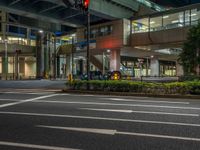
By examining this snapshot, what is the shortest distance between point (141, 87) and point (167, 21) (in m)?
26.9

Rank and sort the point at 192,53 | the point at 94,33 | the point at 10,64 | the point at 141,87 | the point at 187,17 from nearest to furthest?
the point at 141,87 < the point at 192,53 < the point at 187,17 < the point at 94,33 < the point at 10,64

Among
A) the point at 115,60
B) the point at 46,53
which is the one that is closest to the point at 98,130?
the point at 115,60

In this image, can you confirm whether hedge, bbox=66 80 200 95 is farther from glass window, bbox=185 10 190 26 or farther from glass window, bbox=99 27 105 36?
glass window, bbox=99 27 105 36

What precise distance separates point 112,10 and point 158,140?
112 feet

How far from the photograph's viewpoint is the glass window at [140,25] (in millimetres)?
44003

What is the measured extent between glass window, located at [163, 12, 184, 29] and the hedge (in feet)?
77.0

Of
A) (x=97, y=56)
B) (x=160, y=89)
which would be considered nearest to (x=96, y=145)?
(x=160, y=89)

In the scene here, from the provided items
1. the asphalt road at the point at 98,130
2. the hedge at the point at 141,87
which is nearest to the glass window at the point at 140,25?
the hedge at the point at 141,87

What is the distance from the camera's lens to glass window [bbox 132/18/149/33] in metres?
44.0

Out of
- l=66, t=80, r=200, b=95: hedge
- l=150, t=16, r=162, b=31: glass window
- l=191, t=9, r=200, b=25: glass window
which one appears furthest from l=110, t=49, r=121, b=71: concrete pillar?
l=66, t=80, r=200, b=95: hedge

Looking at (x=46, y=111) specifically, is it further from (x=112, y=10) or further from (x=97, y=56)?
(x=97, y=56)

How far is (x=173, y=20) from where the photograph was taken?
1652 inches

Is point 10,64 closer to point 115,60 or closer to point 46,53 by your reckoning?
point 46,53

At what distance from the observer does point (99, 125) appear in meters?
8.07
